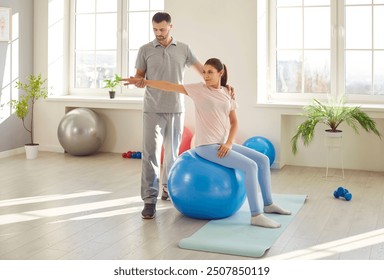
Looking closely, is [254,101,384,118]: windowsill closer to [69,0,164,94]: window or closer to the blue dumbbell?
the blue dumbbell

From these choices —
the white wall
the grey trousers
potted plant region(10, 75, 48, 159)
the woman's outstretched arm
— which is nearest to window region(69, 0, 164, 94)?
potted plant region(10, 75, 48, 159)

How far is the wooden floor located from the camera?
316cm

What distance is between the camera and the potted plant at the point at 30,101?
6.43m

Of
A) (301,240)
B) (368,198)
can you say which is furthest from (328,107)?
(301,240)

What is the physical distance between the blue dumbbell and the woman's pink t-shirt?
1246 millimetres

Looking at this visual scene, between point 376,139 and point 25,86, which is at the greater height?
point 25,86

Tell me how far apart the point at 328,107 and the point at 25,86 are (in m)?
3.46

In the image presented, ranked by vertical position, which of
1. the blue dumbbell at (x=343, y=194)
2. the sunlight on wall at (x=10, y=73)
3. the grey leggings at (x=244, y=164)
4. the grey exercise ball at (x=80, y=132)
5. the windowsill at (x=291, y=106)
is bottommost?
the blue dumbbell at (x=343, y=194)

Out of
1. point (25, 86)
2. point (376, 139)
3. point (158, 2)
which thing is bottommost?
point (376, 139)

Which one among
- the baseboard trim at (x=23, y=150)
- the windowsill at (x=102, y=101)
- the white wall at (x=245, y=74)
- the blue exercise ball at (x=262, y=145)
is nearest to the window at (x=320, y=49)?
the white wall at (x=245, y=74)

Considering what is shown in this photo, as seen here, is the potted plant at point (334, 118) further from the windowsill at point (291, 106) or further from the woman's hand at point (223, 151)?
the woman's hand at point (223, 151)

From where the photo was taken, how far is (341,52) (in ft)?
19.5
